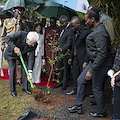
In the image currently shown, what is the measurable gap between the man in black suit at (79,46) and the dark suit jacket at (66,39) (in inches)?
7.2

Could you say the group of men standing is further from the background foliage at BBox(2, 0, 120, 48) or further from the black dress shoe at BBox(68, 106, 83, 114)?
the background foliage at BBox(2, 0, 120, 48)

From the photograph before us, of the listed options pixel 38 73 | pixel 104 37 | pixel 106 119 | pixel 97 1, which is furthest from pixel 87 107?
pixel 97 1

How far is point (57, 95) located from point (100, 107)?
1460 mm

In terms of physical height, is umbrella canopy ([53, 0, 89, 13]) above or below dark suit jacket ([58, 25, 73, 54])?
above

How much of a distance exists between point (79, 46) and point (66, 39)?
64cm

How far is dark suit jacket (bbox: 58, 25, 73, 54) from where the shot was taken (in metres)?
4.28

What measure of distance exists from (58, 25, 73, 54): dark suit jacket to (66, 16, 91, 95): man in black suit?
7.2 inches

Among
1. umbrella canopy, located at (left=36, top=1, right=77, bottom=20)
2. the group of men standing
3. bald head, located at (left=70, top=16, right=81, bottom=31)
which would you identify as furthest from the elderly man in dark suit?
umbrella canopy, located at (left=36, top=1, right=77, bottom=20)

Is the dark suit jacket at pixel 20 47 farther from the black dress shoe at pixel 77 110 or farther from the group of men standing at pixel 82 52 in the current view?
the black dress shoe at pixel 77 110

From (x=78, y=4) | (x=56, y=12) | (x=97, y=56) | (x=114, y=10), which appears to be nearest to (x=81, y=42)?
(x=78, y=4)

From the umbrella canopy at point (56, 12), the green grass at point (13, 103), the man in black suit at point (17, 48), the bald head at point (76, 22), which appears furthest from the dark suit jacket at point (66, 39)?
the umbrella canopy at point (56, 12)

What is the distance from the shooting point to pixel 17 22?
4754 mm

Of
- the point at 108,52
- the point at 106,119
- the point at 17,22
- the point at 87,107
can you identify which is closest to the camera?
the point at 108,52

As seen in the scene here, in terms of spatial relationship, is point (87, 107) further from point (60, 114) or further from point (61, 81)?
point (61, 81)
